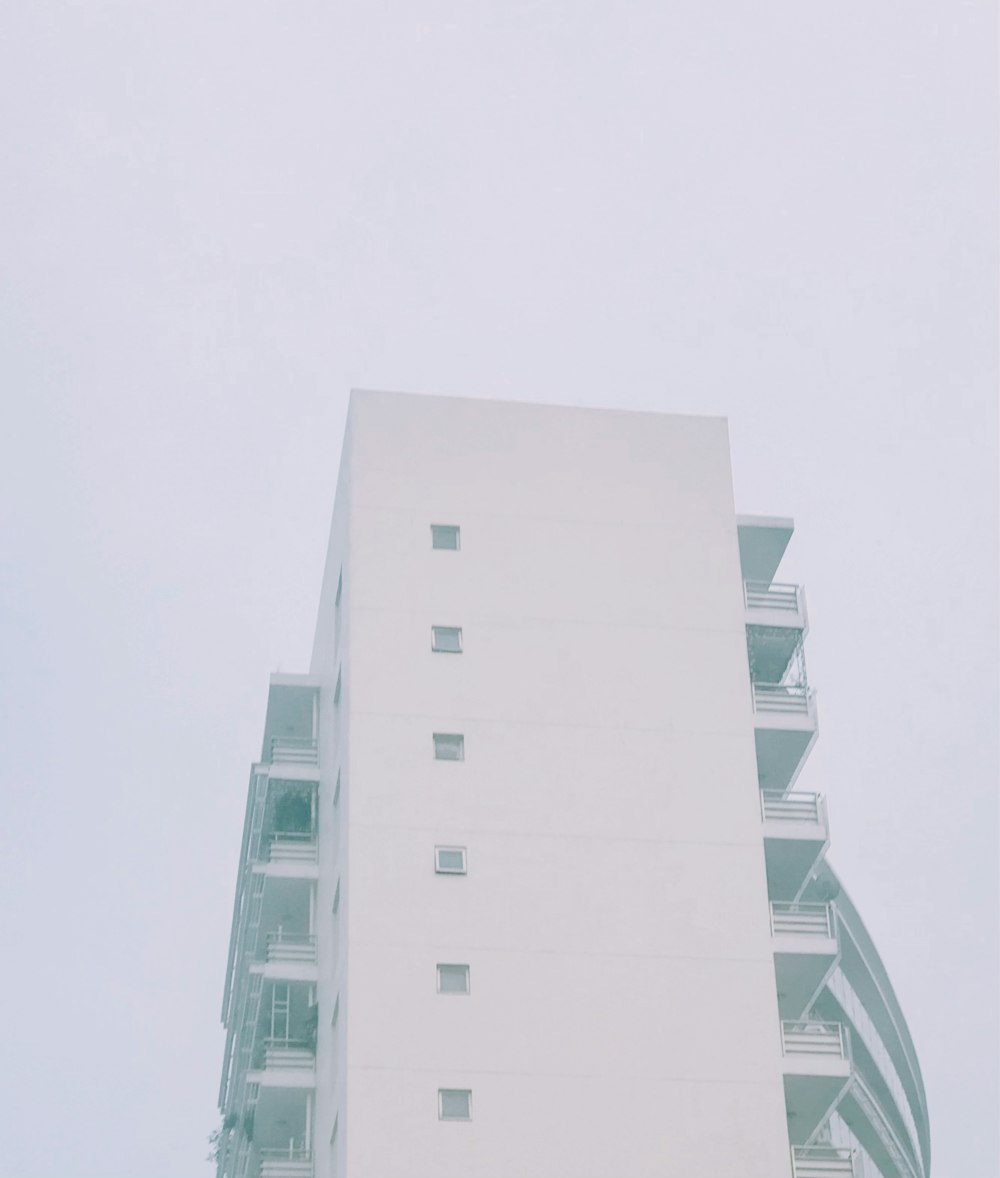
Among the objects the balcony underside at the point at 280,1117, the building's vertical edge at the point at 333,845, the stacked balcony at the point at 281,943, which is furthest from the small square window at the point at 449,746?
the balcony underside at the point at 280,1117

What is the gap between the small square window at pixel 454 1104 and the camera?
1670 inches

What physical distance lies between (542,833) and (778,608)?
8.68 metres

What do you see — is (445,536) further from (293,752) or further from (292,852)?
(292,852)

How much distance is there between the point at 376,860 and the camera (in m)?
45.1

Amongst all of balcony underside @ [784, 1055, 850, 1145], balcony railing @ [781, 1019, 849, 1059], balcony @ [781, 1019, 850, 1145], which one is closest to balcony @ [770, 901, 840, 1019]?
balcony @ [781, 1019, 850, 1145]

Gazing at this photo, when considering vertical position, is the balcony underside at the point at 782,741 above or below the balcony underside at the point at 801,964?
above

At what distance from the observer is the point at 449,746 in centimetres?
4669

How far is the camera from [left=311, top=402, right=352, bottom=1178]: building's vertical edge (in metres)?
44.7

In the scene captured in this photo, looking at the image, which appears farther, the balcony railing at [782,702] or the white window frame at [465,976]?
the balcony railing at [782,702]

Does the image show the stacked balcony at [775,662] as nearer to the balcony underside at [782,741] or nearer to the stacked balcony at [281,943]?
the balcony underside at [782,741]

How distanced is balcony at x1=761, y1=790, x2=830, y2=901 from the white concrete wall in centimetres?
84

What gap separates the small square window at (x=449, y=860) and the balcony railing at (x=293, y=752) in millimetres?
8515

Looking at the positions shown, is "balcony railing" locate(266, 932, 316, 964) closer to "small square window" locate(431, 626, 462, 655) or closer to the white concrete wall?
the white concrete wall

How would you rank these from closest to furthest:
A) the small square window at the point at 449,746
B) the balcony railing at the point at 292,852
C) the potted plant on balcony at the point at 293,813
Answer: the small square window at the point at 449,746 → the balcony railing at the point at 292,852 → the potted plant on balcony at the point at 293,813
